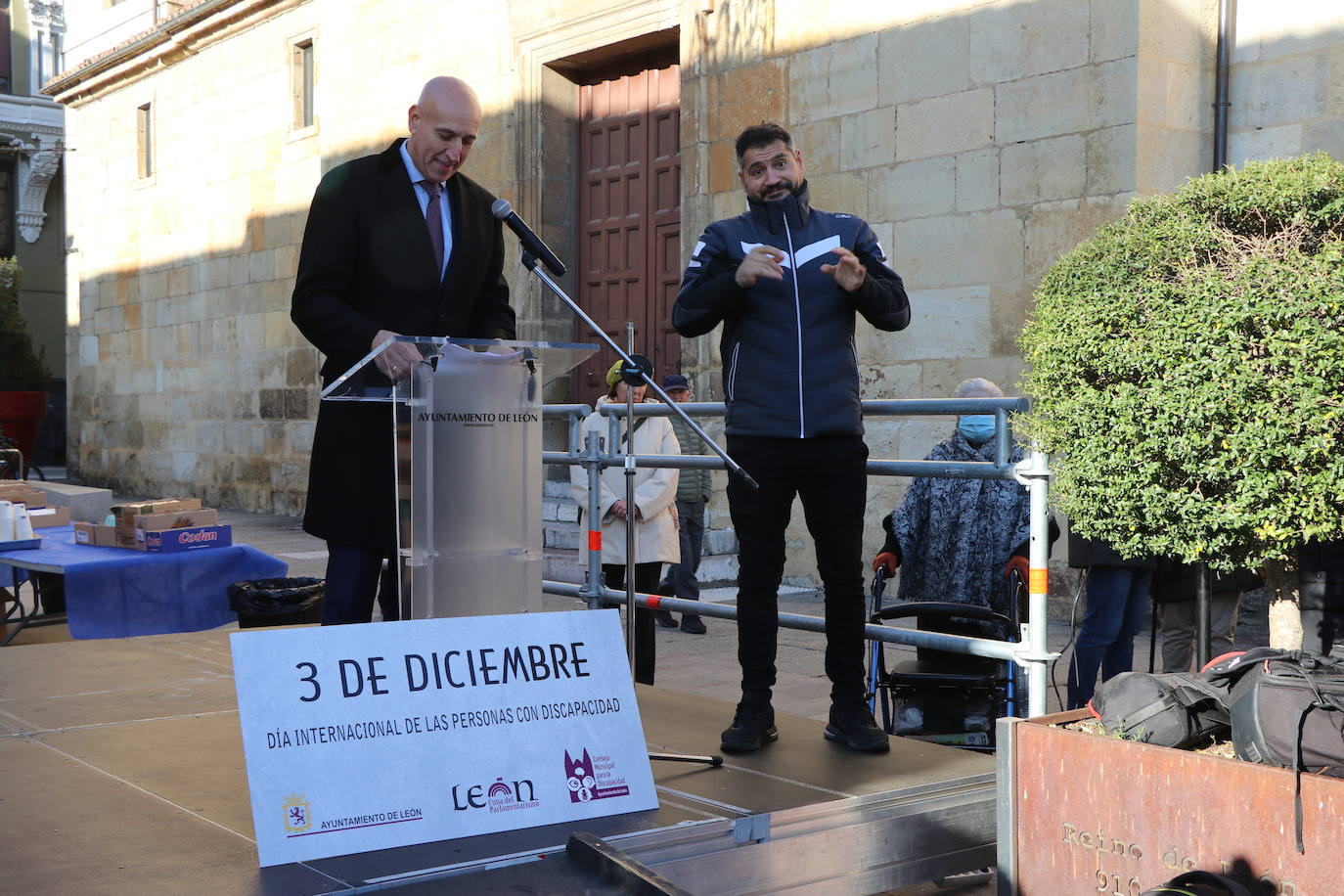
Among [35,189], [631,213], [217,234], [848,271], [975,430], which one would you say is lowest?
[975,430]

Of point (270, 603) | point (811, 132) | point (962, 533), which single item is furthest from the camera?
point (811, 132)

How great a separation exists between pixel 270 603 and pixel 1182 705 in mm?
4139

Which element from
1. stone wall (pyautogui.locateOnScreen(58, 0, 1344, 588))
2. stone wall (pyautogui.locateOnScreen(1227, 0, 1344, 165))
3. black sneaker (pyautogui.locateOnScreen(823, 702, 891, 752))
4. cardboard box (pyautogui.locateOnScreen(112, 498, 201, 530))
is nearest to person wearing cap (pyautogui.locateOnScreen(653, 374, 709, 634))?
stone wall (pyautogui.locateOnScreen(58, 0, 1344, 588))

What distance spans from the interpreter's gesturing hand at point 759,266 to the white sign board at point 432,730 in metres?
0.95

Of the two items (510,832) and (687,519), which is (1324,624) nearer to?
(510,832)

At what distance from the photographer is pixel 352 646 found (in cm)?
298

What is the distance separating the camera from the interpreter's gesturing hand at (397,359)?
10.3 ft

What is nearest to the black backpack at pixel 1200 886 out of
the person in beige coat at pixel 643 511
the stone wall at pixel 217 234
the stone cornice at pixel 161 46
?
the person in beige coat at pixel 643 511

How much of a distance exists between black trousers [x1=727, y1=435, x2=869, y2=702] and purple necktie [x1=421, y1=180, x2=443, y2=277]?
93 cm

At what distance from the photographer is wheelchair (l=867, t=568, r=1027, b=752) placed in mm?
4633

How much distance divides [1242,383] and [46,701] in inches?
142

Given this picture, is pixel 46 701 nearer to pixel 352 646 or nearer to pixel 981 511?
pixel 352 646

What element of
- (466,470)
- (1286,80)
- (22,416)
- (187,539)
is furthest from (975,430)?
(22,416)

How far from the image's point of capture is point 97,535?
6.27m
